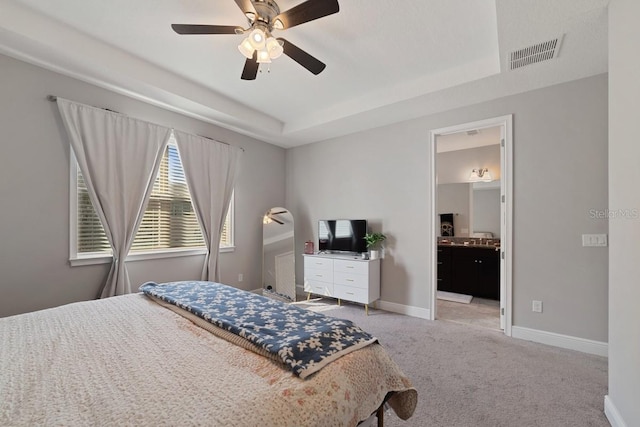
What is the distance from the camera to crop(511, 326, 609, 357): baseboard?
2473 millimetres

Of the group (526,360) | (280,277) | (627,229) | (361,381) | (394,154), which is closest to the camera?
(361,381)

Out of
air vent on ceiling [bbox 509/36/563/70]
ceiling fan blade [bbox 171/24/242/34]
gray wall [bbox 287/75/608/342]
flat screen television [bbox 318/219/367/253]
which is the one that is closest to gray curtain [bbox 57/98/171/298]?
ceiling fan blade [bbox 171/24/242/34]

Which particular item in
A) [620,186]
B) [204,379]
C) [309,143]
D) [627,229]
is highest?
[309,143]

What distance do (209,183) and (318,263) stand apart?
1894 mm

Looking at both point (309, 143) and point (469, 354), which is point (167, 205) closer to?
point (309, 143)

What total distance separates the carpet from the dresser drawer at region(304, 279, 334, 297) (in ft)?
6.41

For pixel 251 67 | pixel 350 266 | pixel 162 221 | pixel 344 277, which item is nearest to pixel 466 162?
pixel 350 266

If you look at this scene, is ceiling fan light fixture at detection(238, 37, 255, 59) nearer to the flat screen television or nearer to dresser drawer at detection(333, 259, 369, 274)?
the flat screen television

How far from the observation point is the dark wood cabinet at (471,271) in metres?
4.28

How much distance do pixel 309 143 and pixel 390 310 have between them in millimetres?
2925

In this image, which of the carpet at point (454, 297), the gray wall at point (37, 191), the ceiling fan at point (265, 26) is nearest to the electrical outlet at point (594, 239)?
the carpet at point (454, 297)

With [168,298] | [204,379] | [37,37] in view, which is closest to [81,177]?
[37,37]

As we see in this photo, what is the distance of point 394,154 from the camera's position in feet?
12.2

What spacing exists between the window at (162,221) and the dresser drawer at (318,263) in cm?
127
